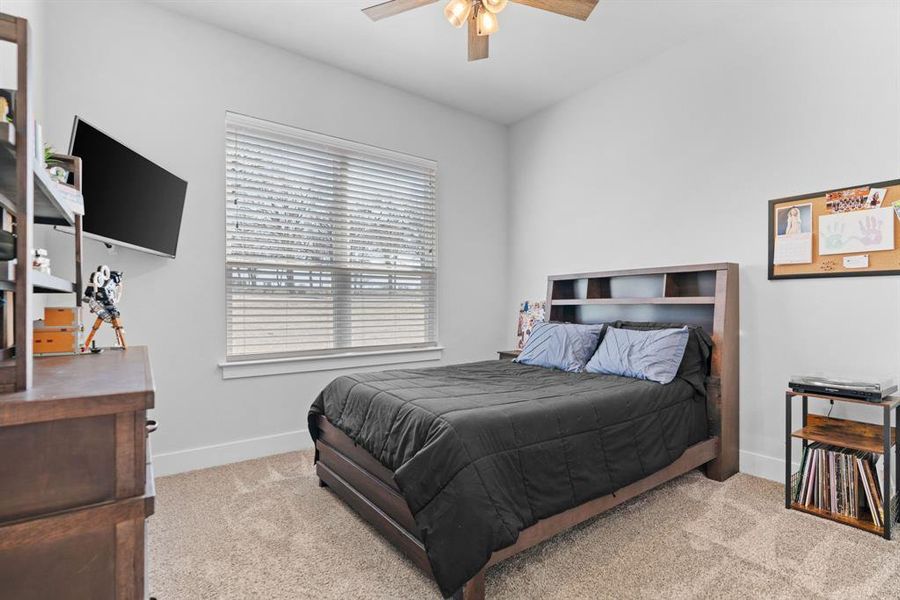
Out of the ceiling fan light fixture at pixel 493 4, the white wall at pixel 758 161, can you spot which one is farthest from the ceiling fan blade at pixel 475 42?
the white wall at pixel 758 161

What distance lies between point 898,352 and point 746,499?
1093 millimetres

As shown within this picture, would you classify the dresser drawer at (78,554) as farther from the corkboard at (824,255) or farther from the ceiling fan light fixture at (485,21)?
the corkboard at (824,255)

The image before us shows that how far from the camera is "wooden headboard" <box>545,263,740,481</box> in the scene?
2.81 meters

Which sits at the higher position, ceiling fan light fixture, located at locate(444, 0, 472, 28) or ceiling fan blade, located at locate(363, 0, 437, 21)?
ceiling fan blade, located at locate(363, 0, 437, 21)

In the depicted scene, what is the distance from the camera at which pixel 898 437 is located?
2182 millimetres

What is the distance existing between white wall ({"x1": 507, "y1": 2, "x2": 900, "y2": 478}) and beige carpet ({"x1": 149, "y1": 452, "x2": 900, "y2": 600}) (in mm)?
826

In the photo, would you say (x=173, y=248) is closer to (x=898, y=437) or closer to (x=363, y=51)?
(x=363, y=51)

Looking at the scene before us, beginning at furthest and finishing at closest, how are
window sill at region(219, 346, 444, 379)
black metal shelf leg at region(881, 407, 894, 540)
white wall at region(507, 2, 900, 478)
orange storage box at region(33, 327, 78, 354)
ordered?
window sill at region(219, 346, 444, 379) → white wall at region(507, 2, 900, 478) → black metal shelf leg at region(881, 407, 894, 540) → orange storage box at region(33, 327, 78, 354)

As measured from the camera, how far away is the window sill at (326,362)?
315cm

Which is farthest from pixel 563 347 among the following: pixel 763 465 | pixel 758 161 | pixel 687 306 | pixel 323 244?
pixel 323 244


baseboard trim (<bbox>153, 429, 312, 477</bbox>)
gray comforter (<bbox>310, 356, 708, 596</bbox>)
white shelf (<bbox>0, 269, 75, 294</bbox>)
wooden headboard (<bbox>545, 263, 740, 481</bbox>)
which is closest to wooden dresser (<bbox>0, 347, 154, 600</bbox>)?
white shelf (<bbox>0, 269, 75, 294</bbox>)

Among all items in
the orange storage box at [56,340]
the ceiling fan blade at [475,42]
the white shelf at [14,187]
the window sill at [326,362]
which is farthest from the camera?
the window sill at [326,362]

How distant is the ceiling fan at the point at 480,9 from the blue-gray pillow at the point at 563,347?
1959 mm

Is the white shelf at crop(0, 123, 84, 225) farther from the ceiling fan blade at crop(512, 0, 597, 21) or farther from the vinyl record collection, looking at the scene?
the vinyl record collection
